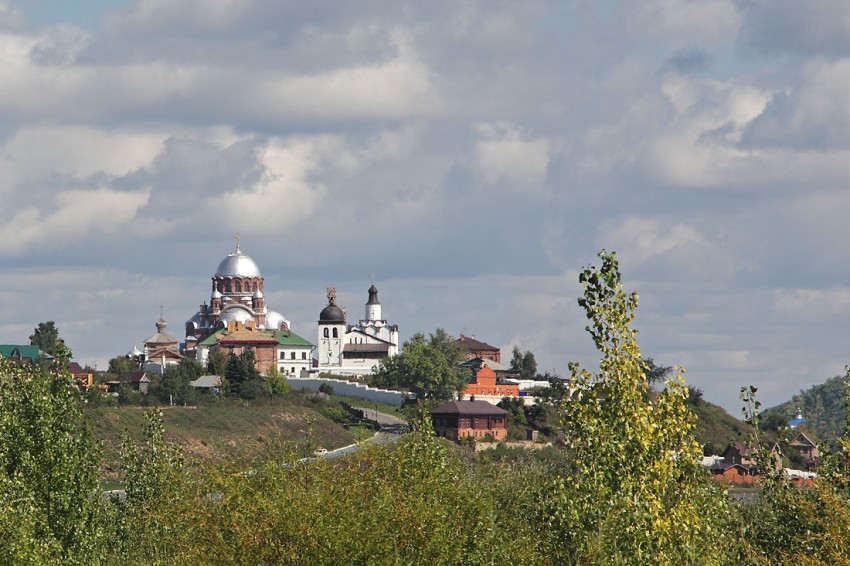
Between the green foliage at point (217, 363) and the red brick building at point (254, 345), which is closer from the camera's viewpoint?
the green foliage at point (217, 363)

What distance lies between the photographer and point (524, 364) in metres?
166

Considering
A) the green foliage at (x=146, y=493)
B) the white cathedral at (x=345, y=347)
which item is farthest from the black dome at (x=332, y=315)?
the green foliage at (x=146, y=493)

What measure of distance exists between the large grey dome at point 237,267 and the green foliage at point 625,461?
477 feet

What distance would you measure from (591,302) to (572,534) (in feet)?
12.6

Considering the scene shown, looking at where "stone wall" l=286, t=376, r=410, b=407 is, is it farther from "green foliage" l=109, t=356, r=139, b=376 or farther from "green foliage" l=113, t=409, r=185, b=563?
"green foliage" l=113, t=409, r=185, b=563

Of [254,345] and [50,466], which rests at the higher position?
[254,345]

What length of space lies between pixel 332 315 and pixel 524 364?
23.1 metres

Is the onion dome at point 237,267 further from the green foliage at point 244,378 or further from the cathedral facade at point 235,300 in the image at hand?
the green foliage at point 244,378

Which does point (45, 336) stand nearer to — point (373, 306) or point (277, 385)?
point (277, 385)

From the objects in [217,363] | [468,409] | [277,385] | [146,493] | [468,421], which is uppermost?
[217,363]

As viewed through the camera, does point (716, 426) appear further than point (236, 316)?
No

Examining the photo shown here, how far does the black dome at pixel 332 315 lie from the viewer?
6486 inches

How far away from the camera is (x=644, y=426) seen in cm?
2164

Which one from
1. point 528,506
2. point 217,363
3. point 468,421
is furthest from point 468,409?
point 528,506
